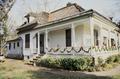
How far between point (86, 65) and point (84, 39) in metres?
5.59

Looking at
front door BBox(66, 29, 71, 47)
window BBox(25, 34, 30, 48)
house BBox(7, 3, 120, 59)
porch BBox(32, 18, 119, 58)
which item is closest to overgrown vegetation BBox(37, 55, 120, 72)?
porch BBox(32, 18, 119, 58)

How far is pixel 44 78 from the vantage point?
1198cm

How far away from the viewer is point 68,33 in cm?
2120

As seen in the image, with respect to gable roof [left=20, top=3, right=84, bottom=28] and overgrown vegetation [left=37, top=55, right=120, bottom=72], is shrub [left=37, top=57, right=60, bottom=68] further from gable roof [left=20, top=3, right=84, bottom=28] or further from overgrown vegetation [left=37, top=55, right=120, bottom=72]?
gable roof [left=20, top=3, right=84, bottom=28]

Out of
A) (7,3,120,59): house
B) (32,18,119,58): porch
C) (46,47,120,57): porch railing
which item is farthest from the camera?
(7,3,120,59): house

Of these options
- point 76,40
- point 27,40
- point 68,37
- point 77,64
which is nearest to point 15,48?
point 27,40

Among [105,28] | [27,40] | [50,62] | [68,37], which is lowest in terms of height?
[50,62]

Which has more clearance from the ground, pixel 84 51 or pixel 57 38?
pixel 57 38

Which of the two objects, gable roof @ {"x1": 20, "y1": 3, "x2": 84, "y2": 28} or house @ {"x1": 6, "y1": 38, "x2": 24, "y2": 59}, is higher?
gable roof @ {"x1": 20, "y1": 3, "x2": 84, "y2": 28}

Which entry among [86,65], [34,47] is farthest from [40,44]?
[86,65]

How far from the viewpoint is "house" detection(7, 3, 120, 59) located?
17.3 metres

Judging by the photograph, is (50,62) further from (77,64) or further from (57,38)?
(57,38)

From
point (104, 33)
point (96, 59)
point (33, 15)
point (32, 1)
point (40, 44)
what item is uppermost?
point (32, 1)

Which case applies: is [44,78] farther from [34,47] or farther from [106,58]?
[34,47]
